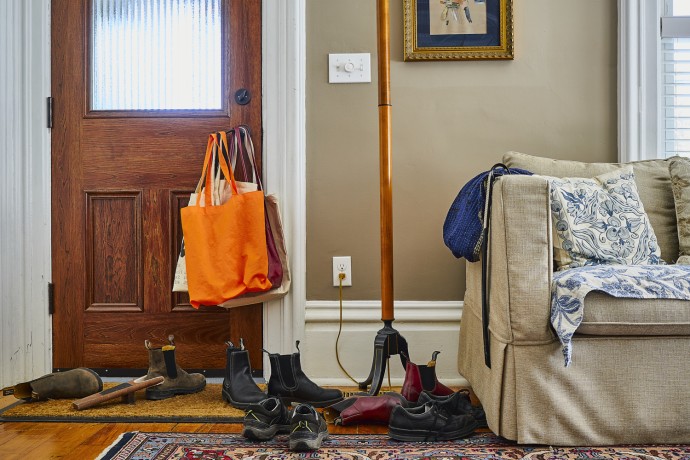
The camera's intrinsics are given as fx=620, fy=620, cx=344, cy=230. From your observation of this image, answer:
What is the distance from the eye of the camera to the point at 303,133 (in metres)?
2.34

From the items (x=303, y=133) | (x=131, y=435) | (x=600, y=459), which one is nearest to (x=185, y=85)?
(x=303, y=133)

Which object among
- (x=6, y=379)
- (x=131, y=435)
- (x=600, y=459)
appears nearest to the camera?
(x=600, y=459)

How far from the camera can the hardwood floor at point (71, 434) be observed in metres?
1.53

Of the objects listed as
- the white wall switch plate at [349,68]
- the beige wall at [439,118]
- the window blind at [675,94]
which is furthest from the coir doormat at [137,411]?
the window blind at [675,94]

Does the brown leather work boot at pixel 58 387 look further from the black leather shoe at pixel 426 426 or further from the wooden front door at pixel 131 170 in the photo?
the black leather shoe at pixel 426 426

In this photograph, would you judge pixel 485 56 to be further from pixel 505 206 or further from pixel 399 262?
pixel 505 206

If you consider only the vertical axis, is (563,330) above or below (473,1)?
below

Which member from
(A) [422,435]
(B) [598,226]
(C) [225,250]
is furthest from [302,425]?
(B) [598,226]

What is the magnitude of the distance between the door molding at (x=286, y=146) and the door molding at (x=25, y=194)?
847 millimetres

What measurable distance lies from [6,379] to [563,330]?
194 cm

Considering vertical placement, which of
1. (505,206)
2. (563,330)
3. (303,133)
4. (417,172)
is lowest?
(563,330)

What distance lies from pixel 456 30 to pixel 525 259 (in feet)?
3.76

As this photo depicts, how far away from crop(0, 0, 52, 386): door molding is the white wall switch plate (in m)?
1.09

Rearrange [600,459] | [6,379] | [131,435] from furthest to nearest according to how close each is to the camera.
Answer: [6,379], [131,435], [600,459]
